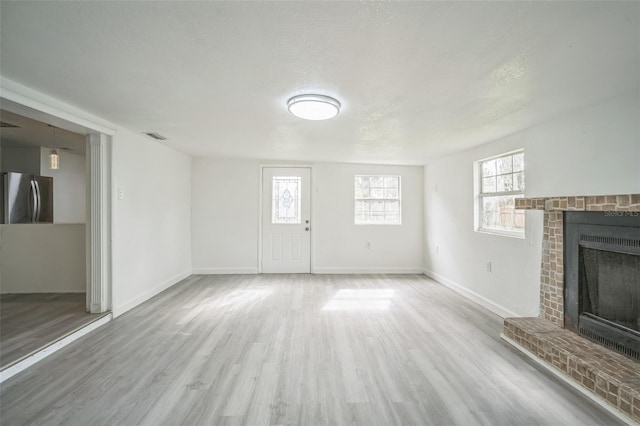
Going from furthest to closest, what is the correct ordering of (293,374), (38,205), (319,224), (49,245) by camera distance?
(319,224) < (38,205) < (49,245) < (293,374)

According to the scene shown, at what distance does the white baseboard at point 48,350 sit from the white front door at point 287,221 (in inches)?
110

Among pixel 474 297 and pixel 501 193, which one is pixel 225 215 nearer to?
pixel 474 297

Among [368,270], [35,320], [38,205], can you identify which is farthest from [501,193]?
[38,205]

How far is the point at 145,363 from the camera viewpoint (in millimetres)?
2236

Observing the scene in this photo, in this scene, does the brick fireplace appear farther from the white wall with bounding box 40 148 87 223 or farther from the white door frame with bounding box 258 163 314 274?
the white wall with bounding box 40 148 87 223

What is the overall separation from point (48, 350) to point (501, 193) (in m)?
5.09

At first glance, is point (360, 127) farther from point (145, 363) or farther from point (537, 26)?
point (145, 363)

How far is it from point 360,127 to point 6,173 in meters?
5.82

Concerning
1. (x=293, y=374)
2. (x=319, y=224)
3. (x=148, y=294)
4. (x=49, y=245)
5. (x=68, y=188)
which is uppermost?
(x=68, y=188)

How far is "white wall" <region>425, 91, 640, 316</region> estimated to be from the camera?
2.17m

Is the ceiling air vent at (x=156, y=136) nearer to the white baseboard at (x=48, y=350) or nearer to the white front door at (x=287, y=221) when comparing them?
the white front door at (x=287, y=221)

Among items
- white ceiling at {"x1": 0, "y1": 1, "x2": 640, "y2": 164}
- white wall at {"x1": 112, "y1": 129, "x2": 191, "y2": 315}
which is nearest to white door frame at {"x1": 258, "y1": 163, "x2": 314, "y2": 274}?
white wall at {"x1": 112, "y1": 129, "x2": 191, "y2": 315}

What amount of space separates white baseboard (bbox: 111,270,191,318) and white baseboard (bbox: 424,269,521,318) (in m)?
4.60

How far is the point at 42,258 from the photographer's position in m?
3.73
